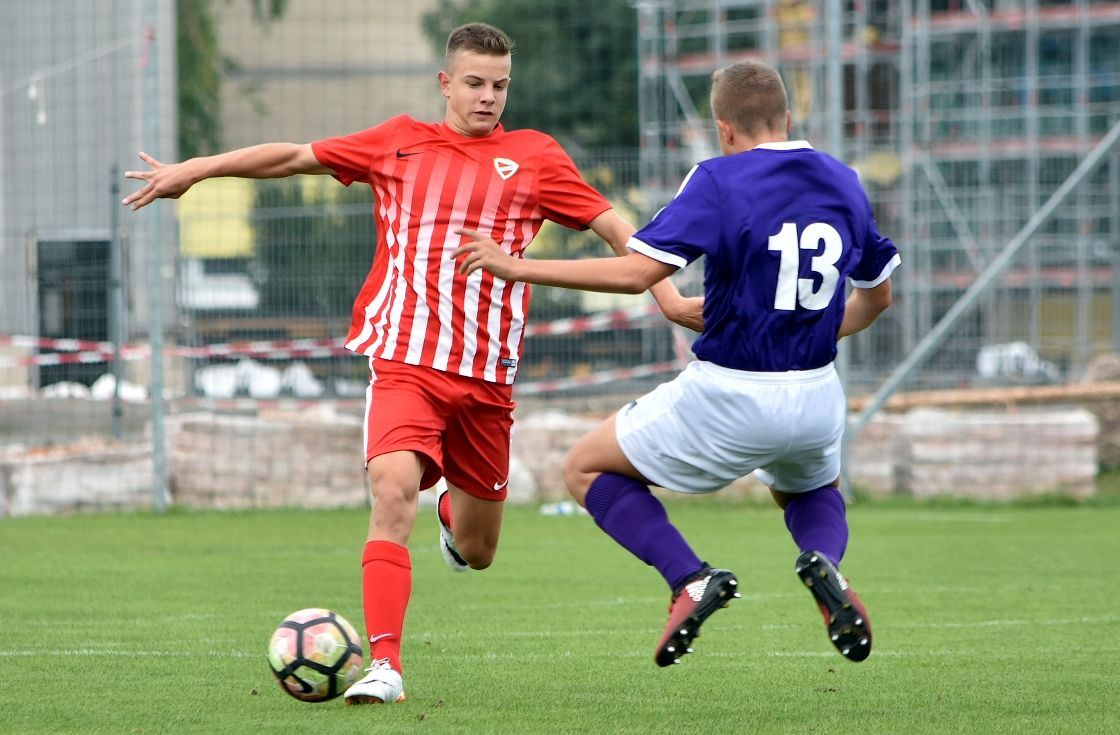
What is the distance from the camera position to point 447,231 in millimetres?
5984

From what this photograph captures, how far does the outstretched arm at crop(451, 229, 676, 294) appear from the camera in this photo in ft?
16.4

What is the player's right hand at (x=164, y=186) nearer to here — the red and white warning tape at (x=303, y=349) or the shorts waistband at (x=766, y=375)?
the shorts waistband at (x=766, y=375)

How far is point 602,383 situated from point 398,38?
7326 millimetres

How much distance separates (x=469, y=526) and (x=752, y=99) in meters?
2.23

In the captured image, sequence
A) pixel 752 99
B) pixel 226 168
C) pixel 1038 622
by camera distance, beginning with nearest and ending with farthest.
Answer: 1. pixel 752 99
2. pixel 226 168
3. pixel 1038 622

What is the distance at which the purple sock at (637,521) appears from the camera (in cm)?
529

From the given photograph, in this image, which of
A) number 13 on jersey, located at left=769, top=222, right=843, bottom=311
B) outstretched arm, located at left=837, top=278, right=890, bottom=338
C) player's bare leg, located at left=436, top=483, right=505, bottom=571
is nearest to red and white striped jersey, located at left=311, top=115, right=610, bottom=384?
player's bare leg, located at left=436, top=483, right=505, bottom=571

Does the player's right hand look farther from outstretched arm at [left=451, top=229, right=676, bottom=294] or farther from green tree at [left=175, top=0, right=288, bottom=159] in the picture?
green tree at [left=175, top=0, right=288, bottom=159]

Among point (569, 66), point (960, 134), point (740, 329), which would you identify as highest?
point (569, 66)

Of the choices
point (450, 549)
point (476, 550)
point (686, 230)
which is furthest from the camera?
point (450, 549)

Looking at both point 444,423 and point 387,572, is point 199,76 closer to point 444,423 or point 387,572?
point 444,423

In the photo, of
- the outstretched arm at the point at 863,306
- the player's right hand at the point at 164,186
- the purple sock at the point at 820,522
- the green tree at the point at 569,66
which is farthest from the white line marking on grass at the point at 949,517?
the green tree at the point at 569,66

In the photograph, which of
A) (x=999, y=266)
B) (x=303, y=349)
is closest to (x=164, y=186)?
(x=999, y=266)

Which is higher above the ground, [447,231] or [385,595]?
[447,231]
